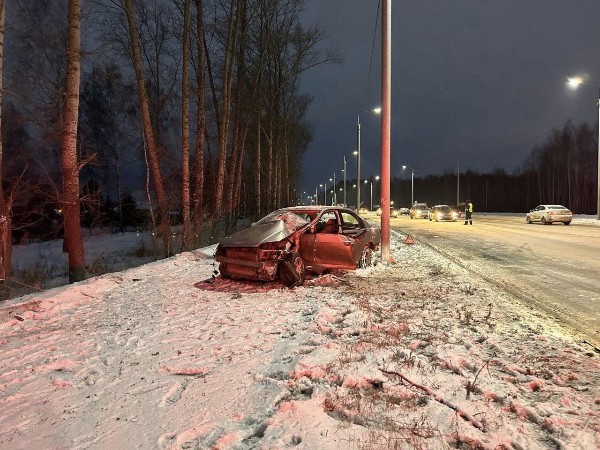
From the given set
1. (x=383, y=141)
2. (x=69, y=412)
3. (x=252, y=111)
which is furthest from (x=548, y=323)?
(x=252, y=111)

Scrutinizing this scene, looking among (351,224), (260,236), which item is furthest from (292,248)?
(351,224)

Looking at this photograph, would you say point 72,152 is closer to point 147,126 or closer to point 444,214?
point 147,126

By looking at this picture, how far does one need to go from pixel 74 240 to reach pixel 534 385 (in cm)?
847

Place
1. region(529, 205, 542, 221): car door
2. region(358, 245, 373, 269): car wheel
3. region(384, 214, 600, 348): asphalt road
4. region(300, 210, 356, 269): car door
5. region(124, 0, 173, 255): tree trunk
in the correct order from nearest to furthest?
region(384, 214, 600, 348): asphalt road < region(300, 210, 356, 269): car door < region(358, 245, 373, 269): car wheel < region(124, 0, 173, 255): tree trunk < region(529, 205, 542, 221): car door

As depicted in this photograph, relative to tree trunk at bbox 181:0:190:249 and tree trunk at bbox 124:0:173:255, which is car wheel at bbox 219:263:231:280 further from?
tree trunk at bbox 181:0:190:249

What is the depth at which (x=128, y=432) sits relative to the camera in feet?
9.68

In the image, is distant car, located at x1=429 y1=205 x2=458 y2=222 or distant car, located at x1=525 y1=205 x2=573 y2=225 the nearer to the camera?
distant car, located at x1=525 y1=205 x2=573 y2=225

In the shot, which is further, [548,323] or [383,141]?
[383,141]

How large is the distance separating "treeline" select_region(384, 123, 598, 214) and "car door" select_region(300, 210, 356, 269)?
51321mm

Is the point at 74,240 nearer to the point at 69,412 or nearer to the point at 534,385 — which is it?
the point at 69,412

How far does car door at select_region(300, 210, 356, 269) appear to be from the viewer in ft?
27.4

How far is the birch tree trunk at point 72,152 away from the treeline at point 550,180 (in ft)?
175

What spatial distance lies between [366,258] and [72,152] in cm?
681

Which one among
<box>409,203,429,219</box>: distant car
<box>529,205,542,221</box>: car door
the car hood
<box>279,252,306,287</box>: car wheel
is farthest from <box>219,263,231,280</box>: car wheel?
<box>409,203,429,219</box>: distant car
